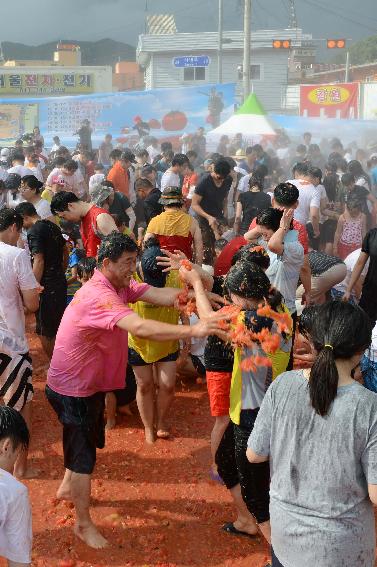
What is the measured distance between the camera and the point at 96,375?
12.8ft

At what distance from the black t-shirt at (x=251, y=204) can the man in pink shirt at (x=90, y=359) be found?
5.07 metres

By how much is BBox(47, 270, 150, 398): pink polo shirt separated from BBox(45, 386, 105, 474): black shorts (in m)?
0.06

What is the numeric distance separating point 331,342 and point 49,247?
14.4 ft

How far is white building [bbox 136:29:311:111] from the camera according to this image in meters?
41.1

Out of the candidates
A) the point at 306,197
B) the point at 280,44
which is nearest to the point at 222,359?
the point at 306,197

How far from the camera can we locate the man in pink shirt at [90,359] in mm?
3645

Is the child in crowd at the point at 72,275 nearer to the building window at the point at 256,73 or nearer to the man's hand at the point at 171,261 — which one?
the man's hand at the point at 171,261

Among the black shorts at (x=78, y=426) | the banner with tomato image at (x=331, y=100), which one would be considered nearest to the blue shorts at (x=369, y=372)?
the black shorts at (x=78, y=426)

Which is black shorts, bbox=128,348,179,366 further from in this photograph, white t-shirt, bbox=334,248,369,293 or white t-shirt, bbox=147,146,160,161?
white t-shirt, bbox=147,146,160,161

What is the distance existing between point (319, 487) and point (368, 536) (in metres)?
0.30

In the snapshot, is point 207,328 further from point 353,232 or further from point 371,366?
point 353,232

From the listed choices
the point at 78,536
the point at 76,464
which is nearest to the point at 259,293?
the point at 76,464

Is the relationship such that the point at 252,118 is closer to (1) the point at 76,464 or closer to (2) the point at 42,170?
(2) the point at 42,170

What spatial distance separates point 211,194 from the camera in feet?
29.6
